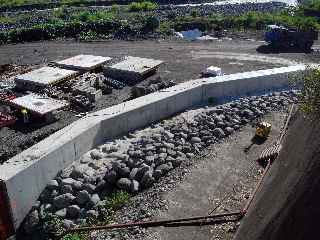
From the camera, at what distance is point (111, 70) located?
3122cm

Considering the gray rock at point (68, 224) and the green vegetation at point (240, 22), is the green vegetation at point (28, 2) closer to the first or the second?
the green vegetation at point (240, 22)

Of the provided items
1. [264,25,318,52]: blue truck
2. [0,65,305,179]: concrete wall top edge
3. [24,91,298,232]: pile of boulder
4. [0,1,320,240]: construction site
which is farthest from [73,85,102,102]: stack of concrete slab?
[264,25,318,52]: blue truck

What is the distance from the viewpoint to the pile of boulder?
20484 millimetres

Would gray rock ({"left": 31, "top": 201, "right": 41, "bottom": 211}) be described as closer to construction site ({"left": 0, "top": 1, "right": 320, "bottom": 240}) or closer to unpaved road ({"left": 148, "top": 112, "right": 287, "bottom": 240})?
construction site ({"left": 0, "top": 1, "right": 320, "bottom": 240})

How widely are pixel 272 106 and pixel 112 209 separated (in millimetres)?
→ 13246

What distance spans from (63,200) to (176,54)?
62.3 ft

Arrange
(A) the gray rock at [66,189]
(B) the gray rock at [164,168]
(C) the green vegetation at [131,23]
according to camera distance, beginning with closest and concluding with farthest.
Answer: (A) the gray rock at [66,189] → (B) the gray rock at [164,168] → (C) the green vegetation at [131,23]

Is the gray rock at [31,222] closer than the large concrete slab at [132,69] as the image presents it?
Yes

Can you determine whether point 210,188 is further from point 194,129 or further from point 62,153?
point 62,153

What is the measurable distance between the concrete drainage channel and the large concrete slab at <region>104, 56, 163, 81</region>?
11.0 feet

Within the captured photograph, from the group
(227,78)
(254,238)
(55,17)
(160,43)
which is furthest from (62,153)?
(55,17)

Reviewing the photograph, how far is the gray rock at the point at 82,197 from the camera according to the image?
20719mm

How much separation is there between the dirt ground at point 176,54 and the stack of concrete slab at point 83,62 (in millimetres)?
2945

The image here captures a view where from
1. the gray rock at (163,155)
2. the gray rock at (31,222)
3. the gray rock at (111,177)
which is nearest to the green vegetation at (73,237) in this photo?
the gray rock at (31,222)
